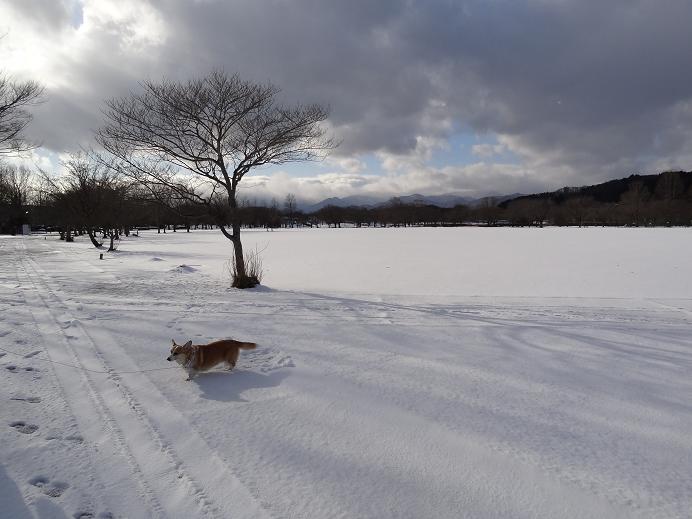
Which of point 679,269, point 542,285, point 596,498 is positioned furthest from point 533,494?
point 679,269

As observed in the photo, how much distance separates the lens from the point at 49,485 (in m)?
2.63

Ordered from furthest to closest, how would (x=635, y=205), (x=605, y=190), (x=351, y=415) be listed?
1. (x=605, y=190)
2. (x=635, y=205)
3. (x=351, y=415)

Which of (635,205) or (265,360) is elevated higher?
(635,205)

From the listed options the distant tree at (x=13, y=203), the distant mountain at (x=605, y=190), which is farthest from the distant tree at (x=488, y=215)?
the distant tree at (x=13, y=203)

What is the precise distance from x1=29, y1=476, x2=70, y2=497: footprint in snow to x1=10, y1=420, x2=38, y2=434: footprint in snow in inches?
31.1

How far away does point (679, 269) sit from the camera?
49.6 ft

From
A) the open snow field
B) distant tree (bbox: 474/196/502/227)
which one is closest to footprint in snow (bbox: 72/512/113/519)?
the open snow field

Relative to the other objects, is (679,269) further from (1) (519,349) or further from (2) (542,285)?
(1) (519,349)

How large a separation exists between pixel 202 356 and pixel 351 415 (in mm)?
1966

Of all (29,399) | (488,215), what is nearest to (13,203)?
(29,399)

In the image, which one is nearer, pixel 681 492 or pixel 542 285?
pixel 681 492

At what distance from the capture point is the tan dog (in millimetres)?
4320

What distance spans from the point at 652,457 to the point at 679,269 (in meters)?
16.5

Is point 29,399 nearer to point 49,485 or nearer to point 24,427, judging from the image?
point 24,427
